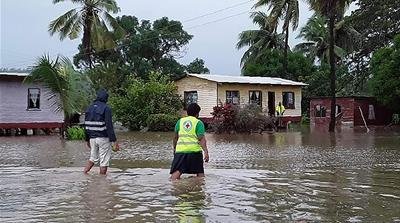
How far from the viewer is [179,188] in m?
9.61

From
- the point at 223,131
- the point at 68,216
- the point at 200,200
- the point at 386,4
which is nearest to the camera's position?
the point at 68,216

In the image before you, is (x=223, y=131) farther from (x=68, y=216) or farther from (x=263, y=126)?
(x=68, y=216)

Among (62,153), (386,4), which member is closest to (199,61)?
(386,4)

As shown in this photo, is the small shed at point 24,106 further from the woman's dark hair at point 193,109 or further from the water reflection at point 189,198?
the water reflection at point 189,198

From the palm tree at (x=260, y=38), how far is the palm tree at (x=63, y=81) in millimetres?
28426

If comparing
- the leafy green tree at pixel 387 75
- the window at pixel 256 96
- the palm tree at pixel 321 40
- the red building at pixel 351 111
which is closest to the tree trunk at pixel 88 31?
the window at pixel 256 96

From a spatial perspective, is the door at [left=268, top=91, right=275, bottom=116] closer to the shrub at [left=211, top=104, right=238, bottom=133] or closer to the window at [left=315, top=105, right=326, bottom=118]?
the window at [left=315, top=105, right=326, bottom=118]

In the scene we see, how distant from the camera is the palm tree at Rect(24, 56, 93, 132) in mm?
26750

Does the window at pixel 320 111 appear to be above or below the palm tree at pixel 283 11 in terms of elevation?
below

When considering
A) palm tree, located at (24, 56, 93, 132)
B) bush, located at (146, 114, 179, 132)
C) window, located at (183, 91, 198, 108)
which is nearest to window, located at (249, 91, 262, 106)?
window, located at (183, 91, 198, 108)

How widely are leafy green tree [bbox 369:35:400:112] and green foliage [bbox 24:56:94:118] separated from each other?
1862 cm

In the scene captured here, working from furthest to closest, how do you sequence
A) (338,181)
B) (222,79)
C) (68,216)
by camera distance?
(222,79) → (338,181) → (68,216)

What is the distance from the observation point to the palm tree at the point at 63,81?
26750 mm

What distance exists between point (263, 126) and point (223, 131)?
7.29 feet
